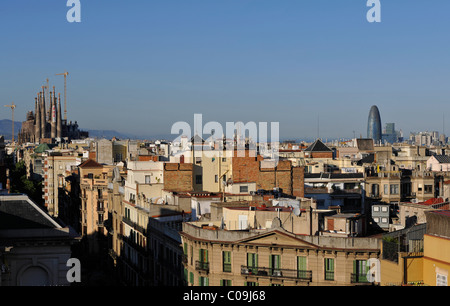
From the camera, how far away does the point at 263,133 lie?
80875mm

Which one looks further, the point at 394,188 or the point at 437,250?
the point at 394,188

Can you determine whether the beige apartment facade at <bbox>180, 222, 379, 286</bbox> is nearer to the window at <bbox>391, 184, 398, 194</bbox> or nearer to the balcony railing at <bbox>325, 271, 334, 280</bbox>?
the balcony railing at <bbox>325, 271, 334, 280</bbox>

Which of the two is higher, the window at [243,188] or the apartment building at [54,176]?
the window at [243,188]

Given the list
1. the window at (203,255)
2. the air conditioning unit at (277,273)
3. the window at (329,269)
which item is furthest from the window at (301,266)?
the window at (203,255)

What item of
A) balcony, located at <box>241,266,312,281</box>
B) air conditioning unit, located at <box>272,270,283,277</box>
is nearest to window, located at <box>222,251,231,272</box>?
balcony, located at <box>241,266,312,281</box>

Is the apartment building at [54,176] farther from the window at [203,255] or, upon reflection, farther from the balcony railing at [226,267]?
the balcony railing at [226,267]

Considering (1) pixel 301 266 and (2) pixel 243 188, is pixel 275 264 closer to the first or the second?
(1) pixel 301 266

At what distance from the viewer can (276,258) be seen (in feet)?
117

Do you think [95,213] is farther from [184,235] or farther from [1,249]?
[1,249]

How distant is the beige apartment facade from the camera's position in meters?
33.9

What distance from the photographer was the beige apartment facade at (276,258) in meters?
33.9

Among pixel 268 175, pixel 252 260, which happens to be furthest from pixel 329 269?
Answer: pixel 268 175

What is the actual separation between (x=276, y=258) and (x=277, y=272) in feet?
2.20

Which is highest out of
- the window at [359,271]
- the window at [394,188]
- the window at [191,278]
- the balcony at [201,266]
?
the window at [394,188]
